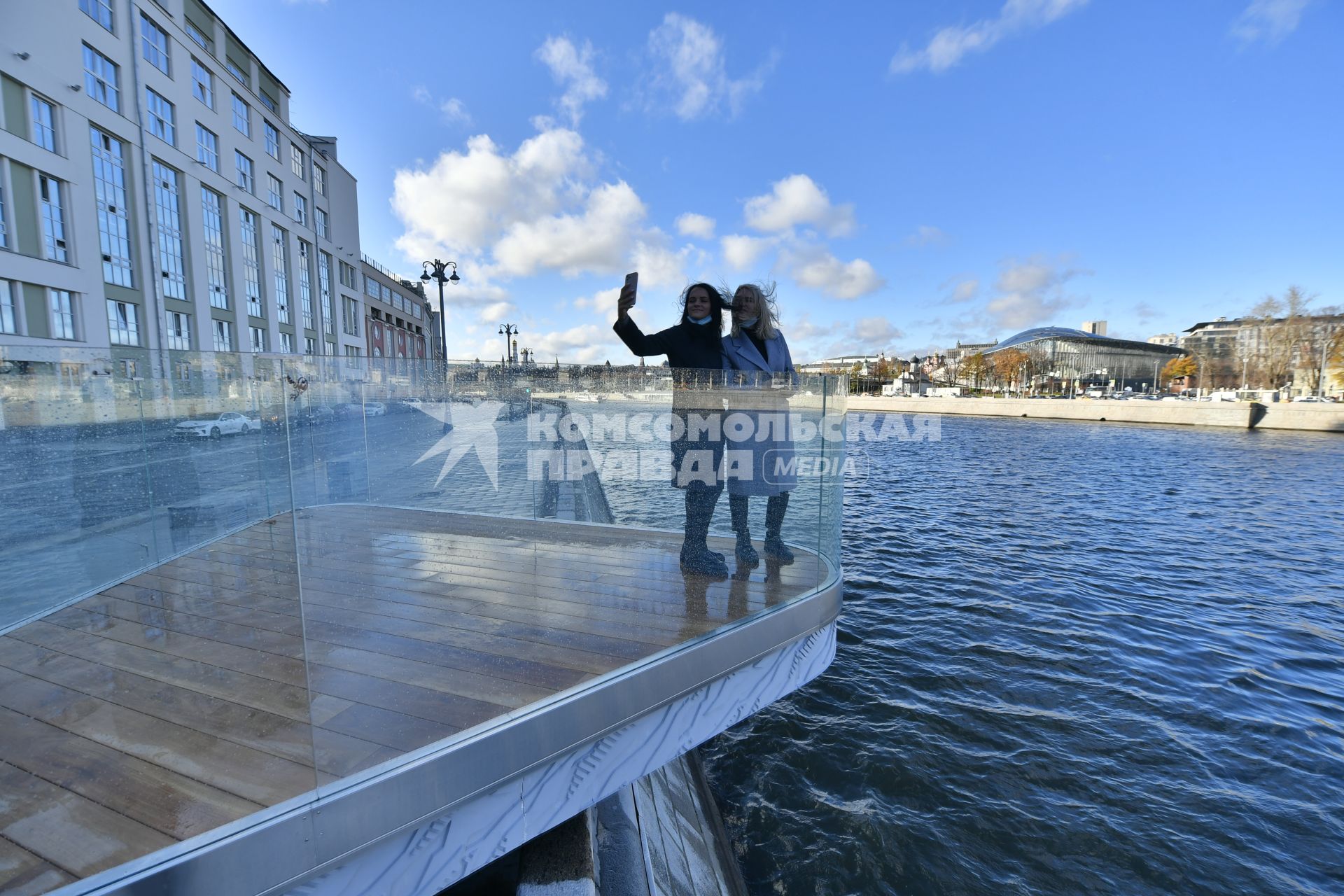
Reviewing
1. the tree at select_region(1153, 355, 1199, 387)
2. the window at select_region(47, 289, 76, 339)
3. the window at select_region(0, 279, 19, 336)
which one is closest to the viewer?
the window at select_region(0, 279, 19, 336)

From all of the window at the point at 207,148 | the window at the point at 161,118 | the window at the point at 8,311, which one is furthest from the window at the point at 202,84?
the window at the point at 8,311

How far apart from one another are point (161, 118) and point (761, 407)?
3975 centimetres

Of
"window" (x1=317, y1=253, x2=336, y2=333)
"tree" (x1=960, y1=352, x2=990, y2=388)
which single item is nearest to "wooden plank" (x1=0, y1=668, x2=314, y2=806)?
"window" (x1=317, y1=253, x2=336, y2=333)

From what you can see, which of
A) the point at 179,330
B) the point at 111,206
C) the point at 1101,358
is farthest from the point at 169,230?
the point at 1101,358

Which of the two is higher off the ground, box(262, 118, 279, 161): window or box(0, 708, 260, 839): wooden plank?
box(262, 118, 279, 161): window

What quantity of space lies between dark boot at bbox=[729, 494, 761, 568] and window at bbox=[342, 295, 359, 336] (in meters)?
56.2

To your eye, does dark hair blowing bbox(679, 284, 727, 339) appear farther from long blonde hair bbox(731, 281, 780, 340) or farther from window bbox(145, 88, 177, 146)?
window bbox(145, 88, 177, 146)

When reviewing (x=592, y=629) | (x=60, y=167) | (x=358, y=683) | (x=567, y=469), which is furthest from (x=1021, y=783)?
(x=60, y=167)

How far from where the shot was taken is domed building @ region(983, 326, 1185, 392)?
389 feet

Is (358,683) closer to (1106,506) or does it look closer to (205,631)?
(205,631)

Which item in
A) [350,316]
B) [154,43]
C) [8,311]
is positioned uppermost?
[154,43]

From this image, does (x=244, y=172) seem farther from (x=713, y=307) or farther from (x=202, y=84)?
(x=713, y=307)

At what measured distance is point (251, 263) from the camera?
36750mm

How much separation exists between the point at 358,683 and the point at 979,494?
766 inches
